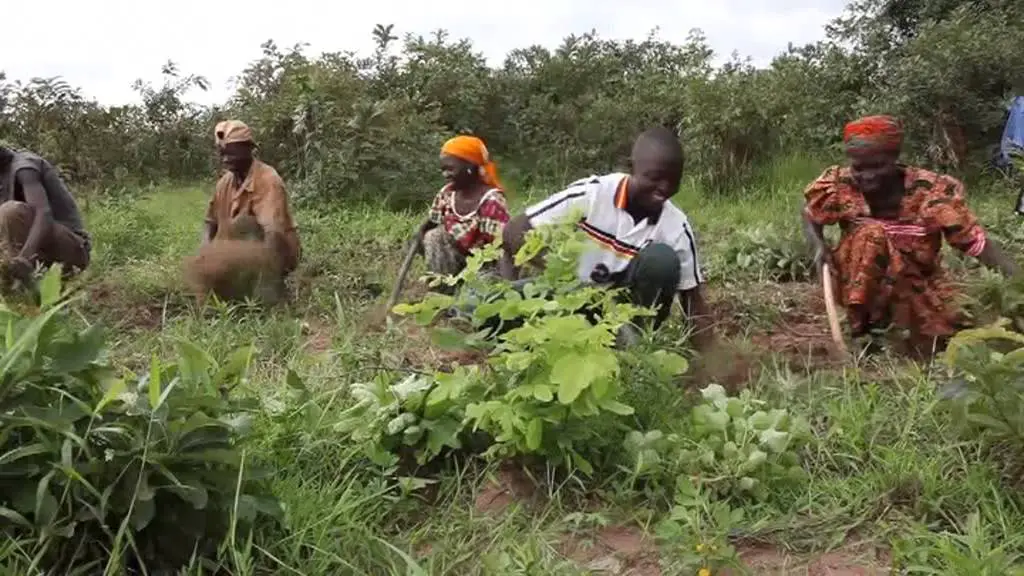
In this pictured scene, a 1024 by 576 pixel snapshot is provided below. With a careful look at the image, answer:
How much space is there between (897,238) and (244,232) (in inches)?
110

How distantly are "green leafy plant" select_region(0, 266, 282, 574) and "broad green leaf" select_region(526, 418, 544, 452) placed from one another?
58 centimetres

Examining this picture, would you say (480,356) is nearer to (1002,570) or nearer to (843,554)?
(843,554)

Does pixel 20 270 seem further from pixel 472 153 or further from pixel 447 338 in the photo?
pixel 447 338

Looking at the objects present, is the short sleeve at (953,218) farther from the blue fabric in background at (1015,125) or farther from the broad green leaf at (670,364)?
the blue fabric in background at (1015,125)

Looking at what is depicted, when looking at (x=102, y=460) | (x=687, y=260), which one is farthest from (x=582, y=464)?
(x=687, y=260)

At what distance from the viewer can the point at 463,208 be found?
443cm

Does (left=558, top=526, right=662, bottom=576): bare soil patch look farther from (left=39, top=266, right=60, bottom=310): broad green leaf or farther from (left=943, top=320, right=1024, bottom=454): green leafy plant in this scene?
(left=39, top=266, right=60, bottom=310): broad green leaf

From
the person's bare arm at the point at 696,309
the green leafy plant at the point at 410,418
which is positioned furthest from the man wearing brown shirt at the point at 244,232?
the green leafy plant at the point at 410,418

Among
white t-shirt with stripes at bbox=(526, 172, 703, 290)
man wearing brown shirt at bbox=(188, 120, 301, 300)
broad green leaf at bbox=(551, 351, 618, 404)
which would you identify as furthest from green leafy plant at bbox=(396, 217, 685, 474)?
man wearing brown shirt at bbox=(188, 120, 301, 300)

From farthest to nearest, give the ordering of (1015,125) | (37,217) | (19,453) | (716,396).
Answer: (1015,125) → (37,217) → (716,396) → (19,453)

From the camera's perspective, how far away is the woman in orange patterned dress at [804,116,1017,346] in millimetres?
3449

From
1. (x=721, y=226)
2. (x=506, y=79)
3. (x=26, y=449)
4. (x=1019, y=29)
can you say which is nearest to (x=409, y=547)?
(x=26, y=449)

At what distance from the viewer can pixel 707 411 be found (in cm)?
247

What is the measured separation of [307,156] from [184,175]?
4010 mm
